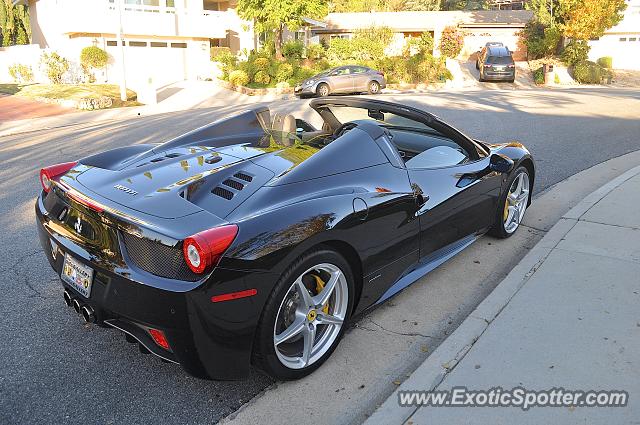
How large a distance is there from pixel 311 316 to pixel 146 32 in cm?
3103

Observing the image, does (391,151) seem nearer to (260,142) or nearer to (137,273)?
(260,142)

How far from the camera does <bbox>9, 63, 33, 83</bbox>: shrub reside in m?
29.5

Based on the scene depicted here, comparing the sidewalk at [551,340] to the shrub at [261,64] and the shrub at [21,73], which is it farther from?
the shrub at [21,73]

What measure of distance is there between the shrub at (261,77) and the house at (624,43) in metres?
23.5

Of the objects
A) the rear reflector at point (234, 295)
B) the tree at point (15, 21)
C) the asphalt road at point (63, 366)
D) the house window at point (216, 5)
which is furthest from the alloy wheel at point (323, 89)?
the tree at point (15, 21)

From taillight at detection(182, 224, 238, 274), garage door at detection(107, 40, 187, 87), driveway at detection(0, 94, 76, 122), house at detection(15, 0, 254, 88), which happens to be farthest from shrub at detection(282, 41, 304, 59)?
taillight at detection(182, 224, 238, 274)

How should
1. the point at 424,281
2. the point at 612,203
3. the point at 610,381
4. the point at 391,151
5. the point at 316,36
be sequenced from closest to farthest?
the point at 610,381 → the point at 391,151 → the point at 424,281 → the point at 612,203 → the point at 316,36

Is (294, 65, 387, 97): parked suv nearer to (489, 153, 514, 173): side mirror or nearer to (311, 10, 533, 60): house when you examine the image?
(311, 10, 533, 60): house

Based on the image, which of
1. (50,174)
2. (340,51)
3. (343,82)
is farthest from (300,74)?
(50,174)

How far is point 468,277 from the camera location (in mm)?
4316

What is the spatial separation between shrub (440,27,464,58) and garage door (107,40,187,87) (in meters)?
19.2

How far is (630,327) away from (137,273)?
9.60 feet

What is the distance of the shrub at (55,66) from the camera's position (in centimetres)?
2658

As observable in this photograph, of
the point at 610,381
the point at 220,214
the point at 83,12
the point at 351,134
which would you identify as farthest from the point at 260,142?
the point at 83,12
